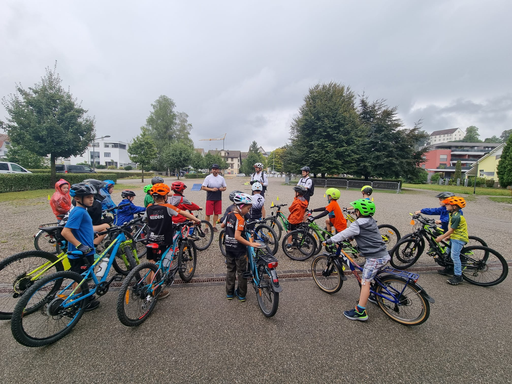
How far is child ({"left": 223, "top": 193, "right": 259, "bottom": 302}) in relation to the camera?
2.94 metres

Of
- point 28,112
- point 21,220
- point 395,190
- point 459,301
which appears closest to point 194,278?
point 459,301

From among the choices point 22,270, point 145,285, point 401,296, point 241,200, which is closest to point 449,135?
point 401,296

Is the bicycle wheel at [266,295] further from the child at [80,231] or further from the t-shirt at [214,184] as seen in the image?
the t-shirt at [214,184]

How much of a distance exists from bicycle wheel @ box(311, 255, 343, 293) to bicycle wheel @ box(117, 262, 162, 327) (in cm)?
261

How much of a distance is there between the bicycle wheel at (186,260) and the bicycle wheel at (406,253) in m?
4.05

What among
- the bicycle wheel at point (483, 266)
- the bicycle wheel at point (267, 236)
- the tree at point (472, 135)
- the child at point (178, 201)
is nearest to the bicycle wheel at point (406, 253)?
the bicycle wheel at point (483, 266)

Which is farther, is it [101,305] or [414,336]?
[101,305]

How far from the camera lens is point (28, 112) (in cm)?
1517

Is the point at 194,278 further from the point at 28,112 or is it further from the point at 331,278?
the point at 28,112

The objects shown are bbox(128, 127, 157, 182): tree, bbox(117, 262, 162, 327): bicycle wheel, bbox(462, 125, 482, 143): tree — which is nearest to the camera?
bbox(117, 262, 162, 327): bicycle wheel

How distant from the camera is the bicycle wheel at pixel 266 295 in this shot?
2.80m

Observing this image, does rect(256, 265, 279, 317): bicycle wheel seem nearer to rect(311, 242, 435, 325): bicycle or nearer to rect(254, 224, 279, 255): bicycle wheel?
rect(311, 242, 435, 325): bicycle

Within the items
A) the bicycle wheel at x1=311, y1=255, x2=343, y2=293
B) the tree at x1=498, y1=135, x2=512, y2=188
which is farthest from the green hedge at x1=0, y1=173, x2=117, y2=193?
the tree at x1=498, y1=135, x2=512, y2=188

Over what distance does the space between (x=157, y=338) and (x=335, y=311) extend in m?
2.39
